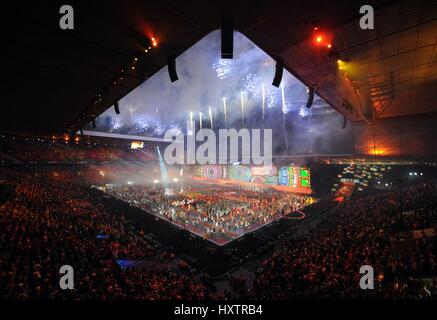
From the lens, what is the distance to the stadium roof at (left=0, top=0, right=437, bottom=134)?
17.8 ft

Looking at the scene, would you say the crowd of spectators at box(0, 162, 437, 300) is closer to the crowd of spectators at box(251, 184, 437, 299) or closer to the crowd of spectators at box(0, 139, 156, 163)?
the crowd of spectators at box(251, 184, 437, 299)

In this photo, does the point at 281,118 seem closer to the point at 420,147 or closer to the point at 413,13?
the point at 420,147

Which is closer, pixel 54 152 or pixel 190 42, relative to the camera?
pixel 190 42

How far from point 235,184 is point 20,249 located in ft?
109

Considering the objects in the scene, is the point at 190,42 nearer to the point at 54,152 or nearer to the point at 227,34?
the point at 227,34

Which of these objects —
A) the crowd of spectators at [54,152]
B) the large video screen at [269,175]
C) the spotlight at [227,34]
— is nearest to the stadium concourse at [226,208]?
the spotlight at [227,34]

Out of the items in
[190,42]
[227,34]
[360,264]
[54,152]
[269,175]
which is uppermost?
[190,42]

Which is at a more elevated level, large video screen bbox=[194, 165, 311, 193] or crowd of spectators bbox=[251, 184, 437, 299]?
large video screen bbox=[194, 165, 311, 193]

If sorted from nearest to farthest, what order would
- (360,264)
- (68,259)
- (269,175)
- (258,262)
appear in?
(360,264) < (68,259) < (258,262) < (269,175)

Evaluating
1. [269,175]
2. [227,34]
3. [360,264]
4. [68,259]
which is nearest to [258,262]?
[360,264]

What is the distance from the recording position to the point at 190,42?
679 cm

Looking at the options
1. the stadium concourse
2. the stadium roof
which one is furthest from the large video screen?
the stadium roof

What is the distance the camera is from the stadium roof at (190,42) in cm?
541
